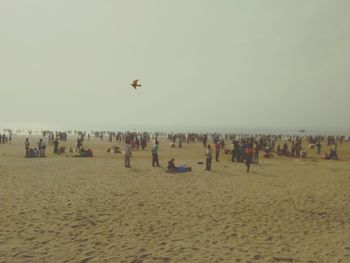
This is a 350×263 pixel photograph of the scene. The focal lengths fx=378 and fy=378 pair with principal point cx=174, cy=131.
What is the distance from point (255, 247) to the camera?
8.15 metres

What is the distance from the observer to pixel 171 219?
10.4 metres

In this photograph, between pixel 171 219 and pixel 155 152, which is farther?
pixel 155 152

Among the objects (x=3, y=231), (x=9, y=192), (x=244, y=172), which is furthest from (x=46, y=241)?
(x=244, y=172)

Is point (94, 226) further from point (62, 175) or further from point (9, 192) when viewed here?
point (62, 175)

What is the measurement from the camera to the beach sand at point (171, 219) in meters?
7.75

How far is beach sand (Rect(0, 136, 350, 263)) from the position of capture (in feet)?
25.4

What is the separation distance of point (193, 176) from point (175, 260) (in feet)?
38.7

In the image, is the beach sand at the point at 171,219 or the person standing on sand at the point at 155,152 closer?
the beach sand at the point at 171,219

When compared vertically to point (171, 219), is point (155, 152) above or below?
above

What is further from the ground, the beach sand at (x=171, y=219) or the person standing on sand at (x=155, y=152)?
the person standing on sand at (x=155, y=152)

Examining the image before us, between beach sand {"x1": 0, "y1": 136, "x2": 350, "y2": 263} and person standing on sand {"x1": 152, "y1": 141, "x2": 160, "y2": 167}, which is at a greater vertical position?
person standing on sand {"x1": 152, "y1": 141, "x2": 160, "y2": 167}

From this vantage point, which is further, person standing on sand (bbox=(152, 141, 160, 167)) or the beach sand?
person standing on sand (bbox=(152, 141, 160, 167))

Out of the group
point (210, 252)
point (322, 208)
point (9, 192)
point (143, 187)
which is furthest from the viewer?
point (143, 187)

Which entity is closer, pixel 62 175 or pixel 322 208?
pixel 322 208
